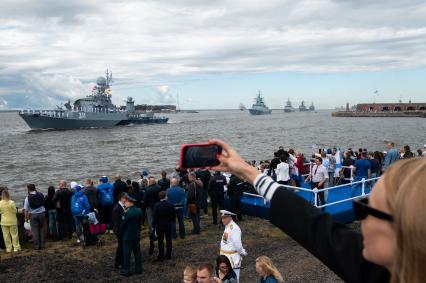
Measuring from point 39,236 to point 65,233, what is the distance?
1.01 metres

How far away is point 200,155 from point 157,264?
333 inches

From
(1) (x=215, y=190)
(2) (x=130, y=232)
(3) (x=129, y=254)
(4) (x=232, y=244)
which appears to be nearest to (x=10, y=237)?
(3) (x=129, y=254)

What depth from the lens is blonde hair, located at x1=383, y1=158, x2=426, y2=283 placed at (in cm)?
97

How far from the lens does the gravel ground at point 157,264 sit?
29.6ft

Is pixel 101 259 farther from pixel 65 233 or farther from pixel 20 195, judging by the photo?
pixel 20 195

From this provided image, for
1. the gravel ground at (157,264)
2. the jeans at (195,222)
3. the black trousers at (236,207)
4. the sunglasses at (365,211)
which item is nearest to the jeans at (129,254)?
the gravel ground at (157,264)

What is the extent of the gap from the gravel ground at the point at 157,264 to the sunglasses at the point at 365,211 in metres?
7.91

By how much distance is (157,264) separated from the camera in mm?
9812

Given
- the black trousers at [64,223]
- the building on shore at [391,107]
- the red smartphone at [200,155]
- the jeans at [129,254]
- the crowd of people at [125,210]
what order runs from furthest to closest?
the building on shore at [391,107] → the black trousers at [64,223] → the crowd of people at [125,210] → the jeans at [129,254] → the red smartphone at [200,155]

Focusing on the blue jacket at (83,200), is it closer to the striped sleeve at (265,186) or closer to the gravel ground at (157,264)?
the gravel ground at (157,264)

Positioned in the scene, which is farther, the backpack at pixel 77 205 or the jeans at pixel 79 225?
the jeans at pixel 79 225

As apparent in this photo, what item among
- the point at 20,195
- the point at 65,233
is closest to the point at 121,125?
the point at 20,195

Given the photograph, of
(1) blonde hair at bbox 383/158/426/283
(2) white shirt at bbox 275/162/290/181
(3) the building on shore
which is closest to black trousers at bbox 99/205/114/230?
(2) white shirt at bbox 275/162/290/181

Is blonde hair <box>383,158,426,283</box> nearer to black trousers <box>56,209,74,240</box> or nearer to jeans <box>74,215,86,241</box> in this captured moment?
jeans <box>74,215,86,241</box>
